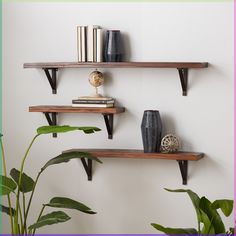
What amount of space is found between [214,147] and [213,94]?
0.90 ft

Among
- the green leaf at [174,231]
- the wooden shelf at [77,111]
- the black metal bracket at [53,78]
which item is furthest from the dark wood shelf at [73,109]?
the green leaf at [174,231]

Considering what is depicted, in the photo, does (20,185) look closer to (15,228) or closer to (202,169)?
(15,228)

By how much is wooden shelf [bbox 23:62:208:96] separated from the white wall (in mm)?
47

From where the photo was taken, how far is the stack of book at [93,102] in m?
3.37

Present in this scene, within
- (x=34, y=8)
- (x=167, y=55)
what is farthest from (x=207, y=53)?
(x=34, y=8)

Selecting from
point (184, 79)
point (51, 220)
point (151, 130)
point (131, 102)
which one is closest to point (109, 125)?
point (131, 102)

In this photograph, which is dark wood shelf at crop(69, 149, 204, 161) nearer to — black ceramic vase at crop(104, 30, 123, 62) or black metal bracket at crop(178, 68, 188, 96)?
black metal bracket at crop(178, 68, 188, 96)

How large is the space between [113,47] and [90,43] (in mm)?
131

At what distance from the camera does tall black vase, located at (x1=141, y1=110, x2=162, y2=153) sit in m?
3.31

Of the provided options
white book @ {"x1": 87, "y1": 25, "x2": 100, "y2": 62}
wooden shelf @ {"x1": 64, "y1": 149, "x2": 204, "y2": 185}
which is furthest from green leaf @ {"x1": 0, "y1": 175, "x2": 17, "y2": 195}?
white book @ {"x1": 87, "y1": 25, "x2": 100, "y2": 62}

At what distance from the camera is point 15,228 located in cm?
329

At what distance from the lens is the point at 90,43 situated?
338 centimetres

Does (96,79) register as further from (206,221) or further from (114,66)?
(206,221)

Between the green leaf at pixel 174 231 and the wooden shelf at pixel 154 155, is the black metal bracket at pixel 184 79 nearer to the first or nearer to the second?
the wooden shelf at pixel 154 155
